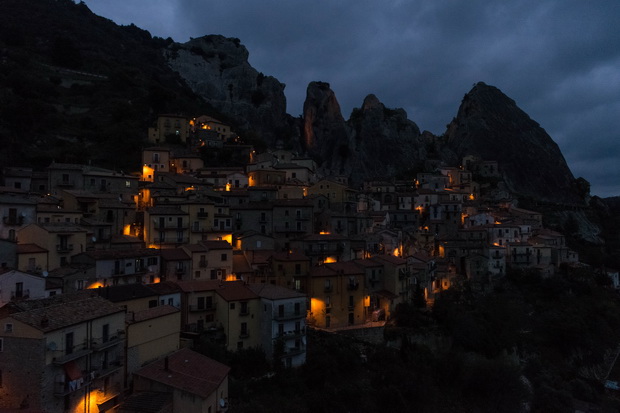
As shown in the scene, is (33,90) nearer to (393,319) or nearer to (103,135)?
(103,135)

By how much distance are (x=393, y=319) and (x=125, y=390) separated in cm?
2558

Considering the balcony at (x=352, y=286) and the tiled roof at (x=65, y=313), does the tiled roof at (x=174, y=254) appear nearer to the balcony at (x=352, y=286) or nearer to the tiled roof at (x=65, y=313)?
the tiled roof at (x=65, y=313)

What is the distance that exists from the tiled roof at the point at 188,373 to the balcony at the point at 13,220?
1828 centimetres

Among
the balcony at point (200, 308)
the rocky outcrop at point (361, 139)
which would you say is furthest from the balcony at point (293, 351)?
the rocky outcrop at point (361, 139)

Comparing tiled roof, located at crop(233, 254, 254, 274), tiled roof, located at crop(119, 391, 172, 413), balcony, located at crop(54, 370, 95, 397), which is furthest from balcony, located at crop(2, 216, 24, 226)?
tiled roof, located at crop(119, 391, 172, 413)

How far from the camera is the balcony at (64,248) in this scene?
29.8 metres

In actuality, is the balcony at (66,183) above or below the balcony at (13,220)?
above

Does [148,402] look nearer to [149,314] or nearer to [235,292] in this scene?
[149,314]

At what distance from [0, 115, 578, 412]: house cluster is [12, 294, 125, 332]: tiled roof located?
97mm

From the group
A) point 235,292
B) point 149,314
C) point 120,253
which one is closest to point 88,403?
point 149,314

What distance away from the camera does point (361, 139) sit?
106875 millimetres

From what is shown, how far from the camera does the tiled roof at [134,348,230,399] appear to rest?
2059 cm

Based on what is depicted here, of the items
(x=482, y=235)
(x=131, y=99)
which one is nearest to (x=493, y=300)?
(x=482, y=235)

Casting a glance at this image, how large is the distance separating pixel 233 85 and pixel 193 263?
86495mm
